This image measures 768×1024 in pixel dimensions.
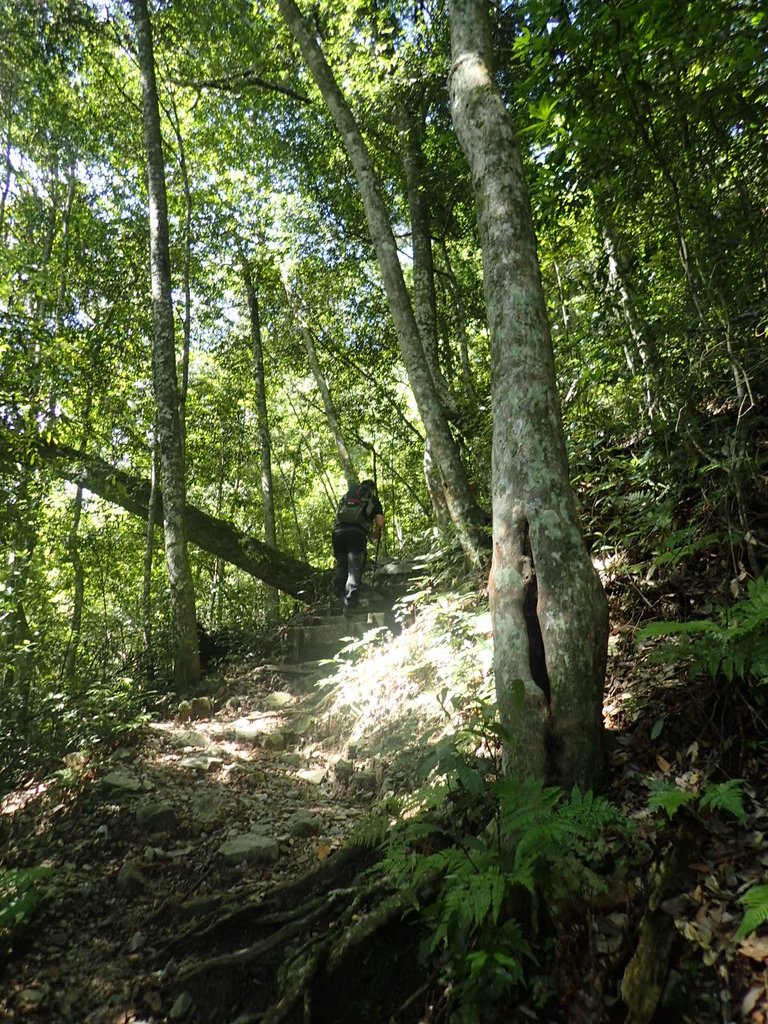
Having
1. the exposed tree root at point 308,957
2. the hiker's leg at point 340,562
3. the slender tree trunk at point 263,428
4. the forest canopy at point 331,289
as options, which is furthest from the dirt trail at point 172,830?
the slender tree trunk at point 263,428

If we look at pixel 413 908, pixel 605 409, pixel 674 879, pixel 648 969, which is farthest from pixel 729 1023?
pixel 605 409

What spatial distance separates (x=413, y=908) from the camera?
2998mm

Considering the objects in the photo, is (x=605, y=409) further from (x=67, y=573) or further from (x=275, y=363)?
(x=275, y=363)

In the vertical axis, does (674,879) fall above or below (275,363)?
below

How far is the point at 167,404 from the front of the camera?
940 cm

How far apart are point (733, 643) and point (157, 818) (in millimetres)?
4659

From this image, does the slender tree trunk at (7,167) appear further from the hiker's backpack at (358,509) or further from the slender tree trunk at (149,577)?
the hiker's backpack at (358,509)

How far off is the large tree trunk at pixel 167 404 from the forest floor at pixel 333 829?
1.90 meters

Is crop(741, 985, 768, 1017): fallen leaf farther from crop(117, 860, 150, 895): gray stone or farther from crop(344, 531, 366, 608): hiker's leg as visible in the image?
crop(344, 531, 366, 608): hiker's leg

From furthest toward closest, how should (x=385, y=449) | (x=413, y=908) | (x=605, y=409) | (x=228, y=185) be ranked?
(x=385, y=449) → (x=228, y=185) → (x=605, y=409) → (x=413, y=908)

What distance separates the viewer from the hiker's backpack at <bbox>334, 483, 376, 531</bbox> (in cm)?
997

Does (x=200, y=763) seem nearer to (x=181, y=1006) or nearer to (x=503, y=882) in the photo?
(x=181, y=1006)

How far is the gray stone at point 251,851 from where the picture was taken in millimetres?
4469

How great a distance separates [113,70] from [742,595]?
17.1 meters
